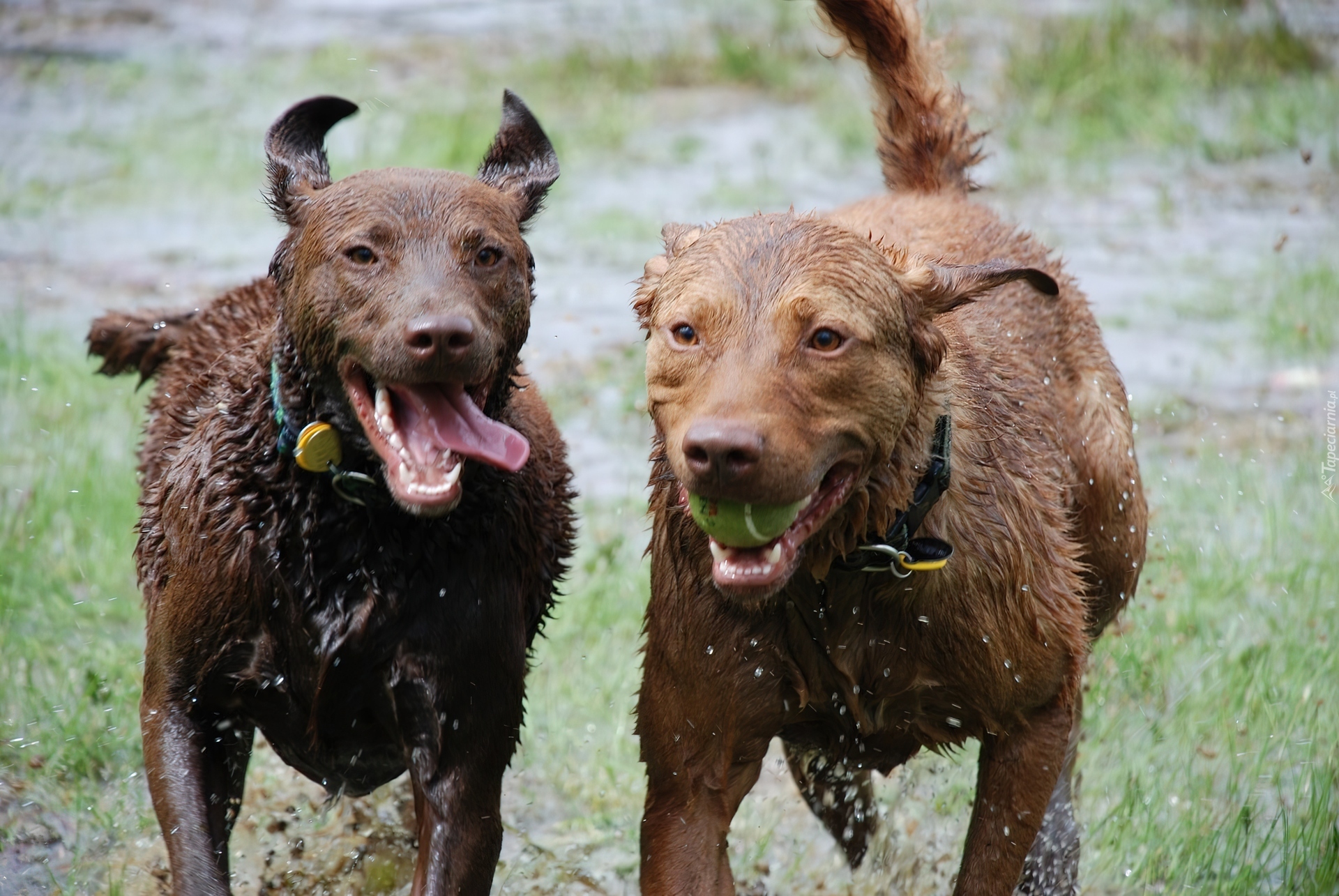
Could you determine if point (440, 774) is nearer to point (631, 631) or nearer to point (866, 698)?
point (866, 698)

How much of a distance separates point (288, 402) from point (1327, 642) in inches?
157

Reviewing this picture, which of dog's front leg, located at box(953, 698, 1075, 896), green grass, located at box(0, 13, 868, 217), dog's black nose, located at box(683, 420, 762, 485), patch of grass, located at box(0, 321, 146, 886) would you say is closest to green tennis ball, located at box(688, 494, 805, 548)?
dog's black nose, located at box(683, 420, 762, 485)

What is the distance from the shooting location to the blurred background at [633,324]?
5.61m

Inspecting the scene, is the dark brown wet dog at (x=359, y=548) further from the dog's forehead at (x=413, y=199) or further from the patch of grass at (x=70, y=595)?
the patch of grass at (x=70, y=595)

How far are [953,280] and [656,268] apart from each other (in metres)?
0.73

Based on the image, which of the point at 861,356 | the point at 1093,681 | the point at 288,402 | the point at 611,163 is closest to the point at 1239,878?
the point at 1093,681

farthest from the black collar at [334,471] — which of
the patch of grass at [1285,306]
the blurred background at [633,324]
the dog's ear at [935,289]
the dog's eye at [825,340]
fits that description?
the patch of grass at [1285,306]

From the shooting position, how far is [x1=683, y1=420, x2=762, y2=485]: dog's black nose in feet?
11.2

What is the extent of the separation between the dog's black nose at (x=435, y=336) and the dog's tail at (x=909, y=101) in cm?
220

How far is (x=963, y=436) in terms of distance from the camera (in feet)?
13.8

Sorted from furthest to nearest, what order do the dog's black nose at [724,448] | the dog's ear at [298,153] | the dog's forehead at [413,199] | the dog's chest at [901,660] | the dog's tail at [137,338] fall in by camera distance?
the dog's tail at [137,338], the dog's ear at [298,153], the dog's forehead at [413,199], the dog's chest at [901,660], the dog's black nose at [724,448]

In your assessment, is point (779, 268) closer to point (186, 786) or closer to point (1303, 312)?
point (186, 786)

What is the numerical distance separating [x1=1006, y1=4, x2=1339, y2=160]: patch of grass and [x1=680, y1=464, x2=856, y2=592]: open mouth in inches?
340

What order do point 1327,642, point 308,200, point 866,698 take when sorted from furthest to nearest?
point 1327,642 → point 308,200 → point 866,698
